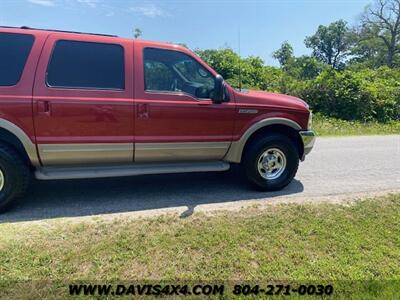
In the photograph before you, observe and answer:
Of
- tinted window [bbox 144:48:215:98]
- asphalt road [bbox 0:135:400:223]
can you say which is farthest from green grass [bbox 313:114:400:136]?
tinted window [bbox 144:48:215:98]

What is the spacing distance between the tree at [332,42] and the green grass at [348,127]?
57.0 m

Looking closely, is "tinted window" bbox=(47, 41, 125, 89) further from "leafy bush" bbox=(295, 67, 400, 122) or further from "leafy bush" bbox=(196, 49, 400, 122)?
"leafy bush" bbox=(295, 67, 400, 122)

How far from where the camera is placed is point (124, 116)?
4105 millimetres

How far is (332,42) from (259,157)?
70.1 meters

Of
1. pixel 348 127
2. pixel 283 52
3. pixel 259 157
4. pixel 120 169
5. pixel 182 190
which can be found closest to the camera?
pixel 120 169

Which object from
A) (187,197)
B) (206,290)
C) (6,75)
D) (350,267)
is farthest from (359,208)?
(6,75)

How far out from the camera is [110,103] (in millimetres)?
4016

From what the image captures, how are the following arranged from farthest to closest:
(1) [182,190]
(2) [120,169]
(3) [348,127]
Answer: (3) [348,127] → (1) [182,190] → (2) [120,169]

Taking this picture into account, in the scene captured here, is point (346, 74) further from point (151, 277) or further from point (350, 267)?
point (151, 277)

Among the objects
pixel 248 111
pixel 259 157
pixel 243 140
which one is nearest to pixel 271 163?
pixel 259 157

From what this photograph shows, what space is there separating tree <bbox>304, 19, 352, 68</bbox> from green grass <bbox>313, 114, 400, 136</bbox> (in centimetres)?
5703

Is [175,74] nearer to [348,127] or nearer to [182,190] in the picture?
[182,190]

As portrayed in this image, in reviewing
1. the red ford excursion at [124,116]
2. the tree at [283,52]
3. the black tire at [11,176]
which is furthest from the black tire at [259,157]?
the tree at [283,52]

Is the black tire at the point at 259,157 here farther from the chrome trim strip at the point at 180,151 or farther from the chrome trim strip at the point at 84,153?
the chrome trim strip at the point at 84,153
